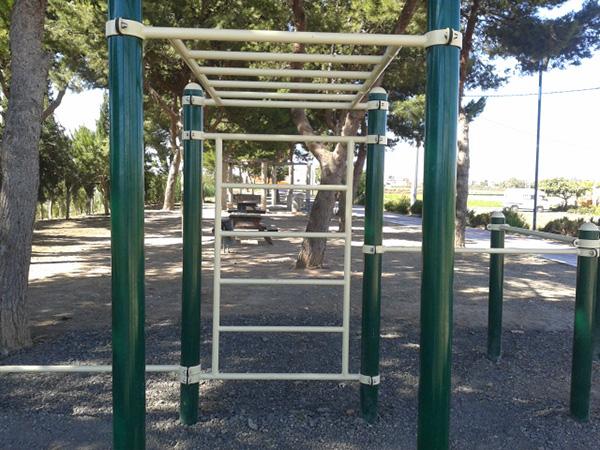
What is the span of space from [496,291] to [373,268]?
150 cm

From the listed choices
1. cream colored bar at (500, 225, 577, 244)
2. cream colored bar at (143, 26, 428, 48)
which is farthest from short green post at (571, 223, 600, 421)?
cream colored bar at (143, 26, 428, 48)

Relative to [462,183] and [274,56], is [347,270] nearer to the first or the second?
[274,56]

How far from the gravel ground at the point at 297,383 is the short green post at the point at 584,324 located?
0.37 ft

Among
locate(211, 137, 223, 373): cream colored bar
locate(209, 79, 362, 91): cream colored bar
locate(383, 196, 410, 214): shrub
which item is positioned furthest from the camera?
locate(383, 196, 410, 214): shrub

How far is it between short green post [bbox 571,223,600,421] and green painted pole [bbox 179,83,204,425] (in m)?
2.10

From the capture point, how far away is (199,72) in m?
2.41

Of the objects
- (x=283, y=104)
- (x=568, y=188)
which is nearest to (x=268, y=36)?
(x=283, y=104)

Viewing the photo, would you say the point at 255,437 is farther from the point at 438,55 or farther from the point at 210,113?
the point at 210,113

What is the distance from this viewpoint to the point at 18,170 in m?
3.88

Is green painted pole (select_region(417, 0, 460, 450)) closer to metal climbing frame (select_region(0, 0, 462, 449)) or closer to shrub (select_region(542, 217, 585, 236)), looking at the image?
metal climbing frame (select_region(0, 0, 462, 449))

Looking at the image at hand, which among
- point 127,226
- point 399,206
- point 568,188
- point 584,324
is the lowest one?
point 584,324

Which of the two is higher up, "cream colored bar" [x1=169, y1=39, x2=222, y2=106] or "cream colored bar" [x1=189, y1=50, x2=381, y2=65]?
"cream colored bar" [x1=169, y1=39, x2=222, y2=106]

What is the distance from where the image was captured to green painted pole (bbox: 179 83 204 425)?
2.72 meters

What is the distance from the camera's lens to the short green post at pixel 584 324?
9.59 ft
